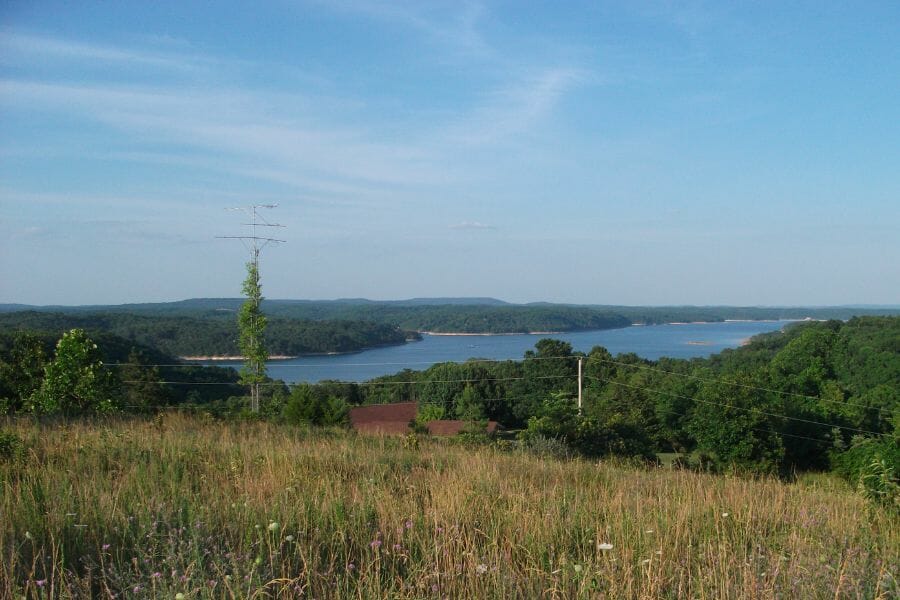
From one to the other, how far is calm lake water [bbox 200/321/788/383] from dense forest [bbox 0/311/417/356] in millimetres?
1086

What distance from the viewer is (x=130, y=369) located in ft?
81.7

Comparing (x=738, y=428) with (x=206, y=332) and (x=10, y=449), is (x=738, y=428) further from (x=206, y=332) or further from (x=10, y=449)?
(x=206, y=332)

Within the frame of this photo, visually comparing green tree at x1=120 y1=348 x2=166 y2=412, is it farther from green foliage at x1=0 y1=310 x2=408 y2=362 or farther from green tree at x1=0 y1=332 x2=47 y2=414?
green tree at x1=0 y1=332 x2=47 y2=414

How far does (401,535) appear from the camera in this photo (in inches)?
136

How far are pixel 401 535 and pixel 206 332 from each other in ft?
152

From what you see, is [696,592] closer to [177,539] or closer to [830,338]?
[177,539]

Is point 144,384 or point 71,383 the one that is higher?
point 71,383

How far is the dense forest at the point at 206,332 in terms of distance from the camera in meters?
38.5

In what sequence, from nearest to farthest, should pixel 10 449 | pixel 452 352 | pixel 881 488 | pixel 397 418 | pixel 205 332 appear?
pixel 881 488 → pixel 10 449 → pixel 397 418 → pixel 205 332 → pixel 452 352

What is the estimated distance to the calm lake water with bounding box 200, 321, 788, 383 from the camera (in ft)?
151

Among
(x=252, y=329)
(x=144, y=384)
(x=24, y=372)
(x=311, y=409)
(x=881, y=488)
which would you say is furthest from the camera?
(x=144, y=384)

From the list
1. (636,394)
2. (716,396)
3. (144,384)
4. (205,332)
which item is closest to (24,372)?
(144,384)

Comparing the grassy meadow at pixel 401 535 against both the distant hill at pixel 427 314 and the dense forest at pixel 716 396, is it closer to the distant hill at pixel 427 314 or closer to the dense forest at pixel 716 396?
the dense forest at pixel 716 396

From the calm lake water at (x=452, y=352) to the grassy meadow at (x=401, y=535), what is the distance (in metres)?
26.9
